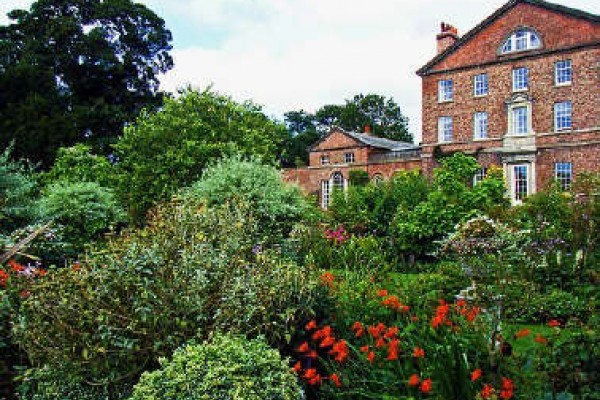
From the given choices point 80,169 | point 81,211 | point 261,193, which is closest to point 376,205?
point 261,193

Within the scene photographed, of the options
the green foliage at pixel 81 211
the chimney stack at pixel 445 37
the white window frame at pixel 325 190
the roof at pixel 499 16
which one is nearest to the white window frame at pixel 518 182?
the roof at pixel 499 16

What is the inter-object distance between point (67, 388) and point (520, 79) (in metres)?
30.5

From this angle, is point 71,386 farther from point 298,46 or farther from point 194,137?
point 194,137

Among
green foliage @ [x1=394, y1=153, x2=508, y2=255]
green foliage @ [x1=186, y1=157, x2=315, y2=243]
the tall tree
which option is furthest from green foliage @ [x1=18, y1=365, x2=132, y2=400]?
the tall tree

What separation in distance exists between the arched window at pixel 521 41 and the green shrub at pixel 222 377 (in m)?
30.2

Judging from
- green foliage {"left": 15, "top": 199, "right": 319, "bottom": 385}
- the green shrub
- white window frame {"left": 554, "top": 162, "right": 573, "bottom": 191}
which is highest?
white window frame {"left": 554, "top": 162, "right": 573, "bottom": 191}

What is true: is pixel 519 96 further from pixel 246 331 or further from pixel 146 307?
pixel 146 307

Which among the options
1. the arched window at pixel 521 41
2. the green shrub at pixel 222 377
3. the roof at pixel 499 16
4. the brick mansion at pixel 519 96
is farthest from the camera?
the arched window at pixel 521 41

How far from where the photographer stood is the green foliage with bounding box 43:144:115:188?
2025cm

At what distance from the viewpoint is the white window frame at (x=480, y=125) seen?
31438 mm

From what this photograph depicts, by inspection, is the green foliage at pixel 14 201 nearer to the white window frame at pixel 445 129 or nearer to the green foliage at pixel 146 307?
the green foliage at pixel 146 307

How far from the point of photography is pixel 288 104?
6994 centimetres

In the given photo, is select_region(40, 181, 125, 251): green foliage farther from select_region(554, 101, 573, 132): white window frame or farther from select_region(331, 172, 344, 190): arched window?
select_region(331, 172, 344, 190): arched window

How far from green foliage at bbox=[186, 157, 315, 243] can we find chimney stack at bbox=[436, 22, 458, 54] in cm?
2489
